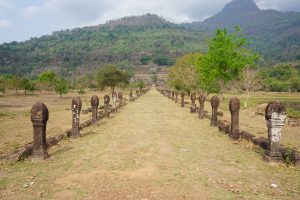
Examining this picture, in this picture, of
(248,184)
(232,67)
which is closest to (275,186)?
(248,184)

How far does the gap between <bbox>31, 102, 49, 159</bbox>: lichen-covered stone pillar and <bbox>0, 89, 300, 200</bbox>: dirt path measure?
0.38 m

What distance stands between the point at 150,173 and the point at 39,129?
12.4ft

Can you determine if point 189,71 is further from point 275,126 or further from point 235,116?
point 275,126

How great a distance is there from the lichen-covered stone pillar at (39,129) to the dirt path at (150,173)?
0.38m

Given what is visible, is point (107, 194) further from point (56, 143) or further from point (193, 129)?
point (193, 129)

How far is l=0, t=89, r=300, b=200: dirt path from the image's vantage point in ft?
21.4

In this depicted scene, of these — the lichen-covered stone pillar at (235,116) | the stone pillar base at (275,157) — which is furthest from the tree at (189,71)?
the stone pillar base at (275,157)

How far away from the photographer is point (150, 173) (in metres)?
7.92

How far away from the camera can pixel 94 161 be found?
9.17 metres

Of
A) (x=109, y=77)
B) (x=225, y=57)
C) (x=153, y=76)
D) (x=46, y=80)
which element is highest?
(x=153, y=76)

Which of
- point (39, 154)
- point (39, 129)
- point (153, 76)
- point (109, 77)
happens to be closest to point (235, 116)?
point (39, 129)

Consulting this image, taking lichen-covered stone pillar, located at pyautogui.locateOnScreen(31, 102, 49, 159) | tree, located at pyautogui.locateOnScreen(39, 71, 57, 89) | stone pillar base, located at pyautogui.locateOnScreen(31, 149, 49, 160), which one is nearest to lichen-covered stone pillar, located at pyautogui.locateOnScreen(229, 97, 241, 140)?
lichen-covered stone pillar, located at pyautogui.locateOnScreen(31, 102, 49, 159)

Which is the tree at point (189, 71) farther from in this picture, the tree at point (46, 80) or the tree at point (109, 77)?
the tree at point (46, 80)

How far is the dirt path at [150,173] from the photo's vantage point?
6520 mm
